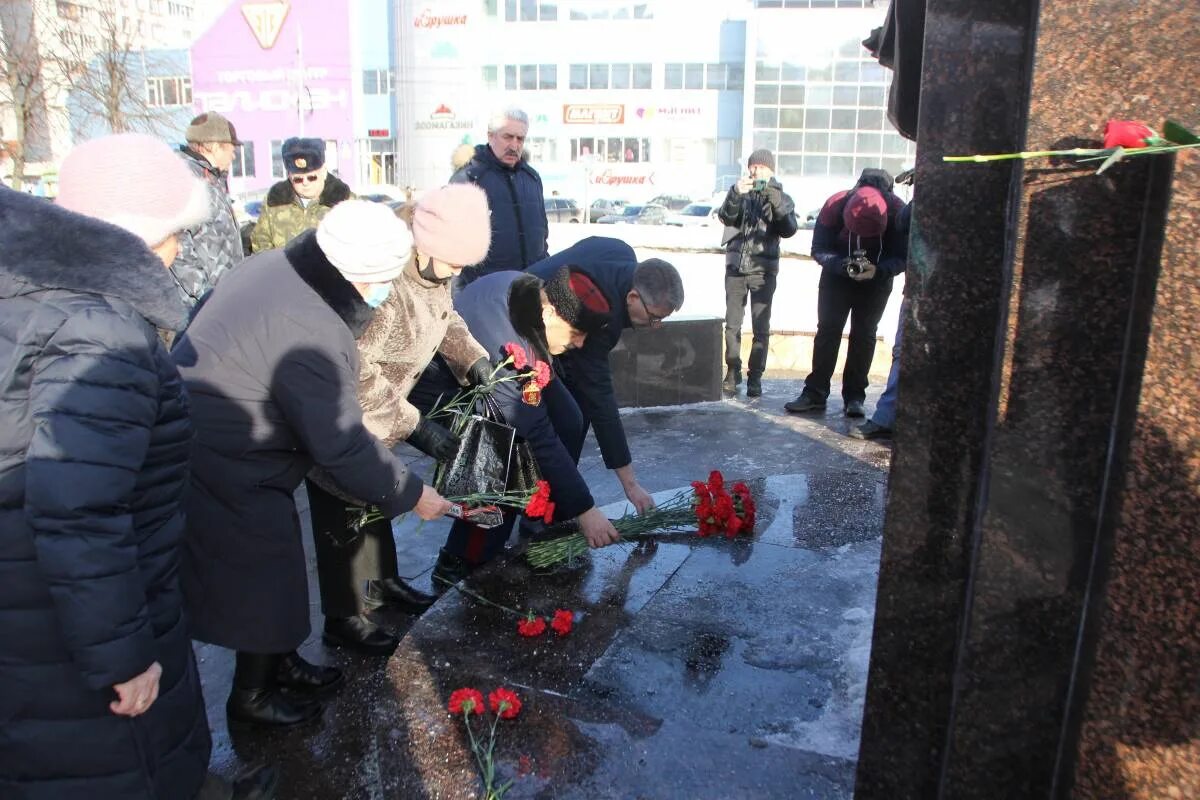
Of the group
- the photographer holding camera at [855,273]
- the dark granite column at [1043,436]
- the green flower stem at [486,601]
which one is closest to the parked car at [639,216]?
the photographer holding camera at [855,273]

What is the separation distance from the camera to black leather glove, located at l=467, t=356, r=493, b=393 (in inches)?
139

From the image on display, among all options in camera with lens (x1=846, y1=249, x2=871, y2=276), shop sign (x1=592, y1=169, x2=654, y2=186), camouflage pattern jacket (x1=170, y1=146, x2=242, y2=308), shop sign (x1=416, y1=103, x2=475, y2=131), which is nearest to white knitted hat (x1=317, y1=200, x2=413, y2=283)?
camouflage pattern jacket (x1=170, y1=146, x2=242, y2=308)

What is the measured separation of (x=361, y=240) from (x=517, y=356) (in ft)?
3.46

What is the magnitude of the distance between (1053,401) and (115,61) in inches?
668

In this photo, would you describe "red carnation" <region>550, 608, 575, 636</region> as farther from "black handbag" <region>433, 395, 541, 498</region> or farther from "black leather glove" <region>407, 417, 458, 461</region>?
"black leather glove" <region>407, 417, 458, 461</region>

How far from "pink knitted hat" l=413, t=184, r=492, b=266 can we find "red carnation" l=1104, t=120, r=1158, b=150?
6.73 feet

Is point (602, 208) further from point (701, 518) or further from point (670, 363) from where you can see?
point (701, 518)

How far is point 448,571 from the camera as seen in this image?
3959 millimetres

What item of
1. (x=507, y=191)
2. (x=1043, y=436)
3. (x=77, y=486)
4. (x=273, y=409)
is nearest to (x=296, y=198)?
(x=507, y=191)

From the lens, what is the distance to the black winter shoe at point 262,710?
2.89 metres

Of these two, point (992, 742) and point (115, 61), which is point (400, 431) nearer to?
point (992, 742)

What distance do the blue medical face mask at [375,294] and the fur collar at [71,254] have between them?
2.77 feet

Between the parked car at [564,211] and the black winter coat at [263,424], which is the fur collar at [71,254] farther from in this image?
the parked car at [564,211]

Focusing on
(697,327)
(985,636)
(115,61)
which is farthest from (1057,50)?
(115,61)
